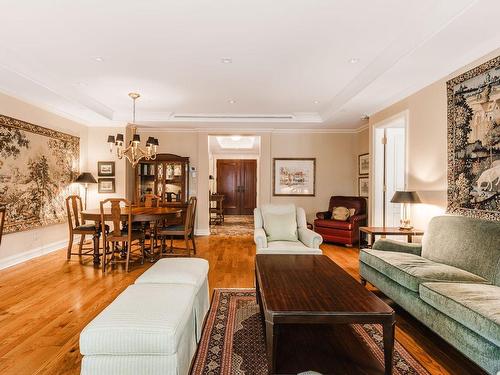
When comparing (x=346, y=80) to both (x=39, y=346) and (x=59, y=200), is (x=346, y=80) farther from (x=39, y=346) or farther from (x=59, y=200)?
(x=59, y=200)

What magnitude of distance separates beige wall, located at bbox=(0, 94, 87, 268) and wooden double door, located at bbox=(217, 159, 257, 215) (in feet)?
21.2

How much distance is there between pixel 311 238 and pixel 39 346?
273 centimetres

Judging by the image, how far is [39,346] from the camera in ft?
7.58

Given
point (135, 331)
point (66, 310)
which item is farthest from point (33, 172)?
point (135, 331)

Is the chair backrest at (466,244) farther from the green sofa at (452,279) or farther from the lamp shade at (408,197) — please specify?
the lamp shade at (408,197)

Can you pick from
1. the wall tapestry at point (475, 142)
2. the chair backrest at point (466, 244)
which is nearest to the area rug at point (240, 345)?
the chair backrest at point (466, 244)

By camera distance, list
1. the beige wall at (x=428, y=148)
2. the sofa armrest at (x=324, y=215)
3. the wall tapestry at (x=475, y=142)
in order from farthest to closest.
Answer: the sofa armrest at (x=324, y=215) < the beige wall at (x=428, y=148) < the wall tapestry at (x=475, y=142)

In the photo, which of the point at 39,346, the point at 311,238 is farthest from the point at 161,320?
the point at 311,238

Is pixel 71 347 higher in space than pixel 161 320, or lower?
lower

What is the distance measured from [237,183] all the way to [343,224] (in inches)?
260

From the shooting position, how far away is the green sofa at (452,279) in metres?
1.83

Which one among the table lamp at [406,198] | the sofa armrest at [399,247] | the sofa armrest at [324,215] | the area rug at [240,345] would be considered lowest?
the area rug at [240,345]

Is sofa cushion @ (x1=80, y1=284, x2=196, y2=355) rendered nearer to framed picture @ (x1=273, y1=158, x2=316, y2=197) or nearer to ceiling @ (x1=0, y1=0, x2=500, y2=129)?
ceiling @ (x1=0, y1=0, x2=500, y2=129)

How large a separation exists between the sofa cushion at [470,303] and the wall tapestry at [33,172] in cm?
507
